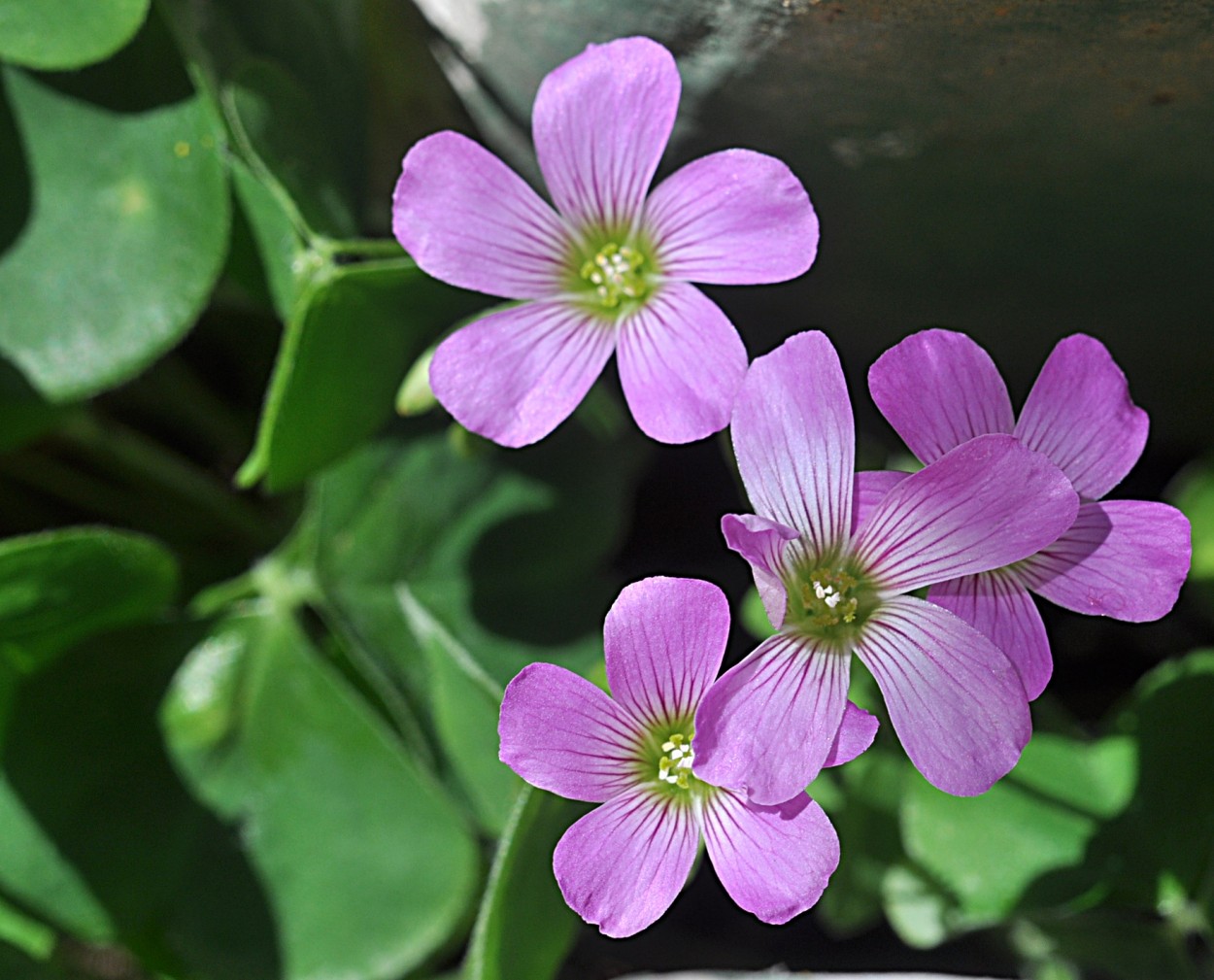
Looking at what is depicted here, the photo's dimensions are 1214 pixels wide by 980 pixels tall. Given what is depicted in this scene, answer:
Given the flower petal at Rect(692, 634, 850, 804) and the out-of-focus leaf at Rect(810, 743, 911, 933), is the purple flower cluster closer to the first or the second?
the flower petal at Rect(692, 634, 850, 804)

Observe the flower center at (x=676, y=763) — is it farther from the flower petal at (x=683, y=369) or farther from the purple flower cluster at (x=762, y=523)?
the flower petal at (x=683, y=369)

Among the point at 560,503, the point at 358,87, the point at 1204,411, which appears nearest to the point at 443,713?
the point at 560,503

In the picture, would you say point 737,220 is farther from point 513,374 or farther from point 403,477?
point 403,477

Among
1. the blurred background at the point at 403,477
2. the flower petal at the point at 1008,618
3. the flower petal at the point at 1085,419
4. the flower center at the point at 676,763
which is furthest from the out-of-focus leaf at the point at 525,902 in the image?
the flower petal at the point at 1085,419

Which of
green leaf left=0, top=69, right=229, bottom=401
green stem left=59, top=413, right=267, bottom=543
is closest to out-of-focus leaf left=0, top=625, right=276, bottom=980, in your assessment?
green stem left=59, top=413, right=267, bottom=543

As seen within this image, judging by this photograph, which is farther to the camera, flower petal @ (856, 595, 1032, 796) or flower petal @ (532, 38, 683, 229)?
flower petal @ (532, 38, 683, 229)

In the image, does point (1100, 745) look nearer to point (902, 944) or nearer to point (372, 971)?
point (902, 944)
